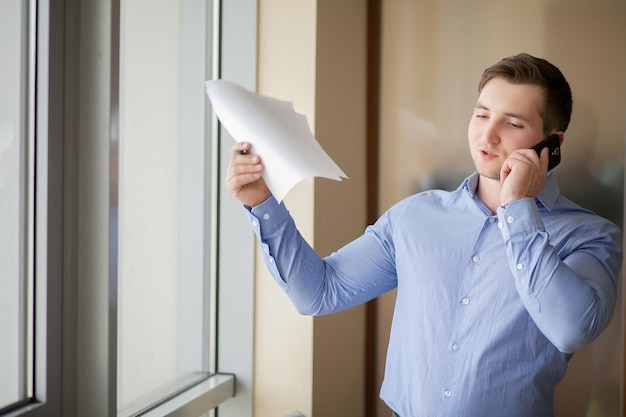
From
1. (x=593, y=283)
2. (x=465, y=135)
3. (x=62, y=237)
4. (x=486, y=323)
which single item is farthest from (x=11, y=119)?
(x=465, y=135)

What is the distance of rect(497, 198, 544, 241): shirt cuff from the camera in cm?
120

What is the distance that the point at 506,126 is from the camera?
139 cm

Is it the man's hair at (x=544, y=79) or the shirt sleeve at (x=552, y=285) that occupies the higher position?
the man's hair at (x=544, y=79)

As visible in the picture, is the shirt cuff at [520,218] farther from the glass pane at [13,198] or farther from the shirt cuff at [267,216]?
the glass pane at [13,198]

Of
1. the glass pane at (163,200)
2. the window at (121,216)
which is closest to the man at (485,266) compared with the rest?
the window at (121,216)

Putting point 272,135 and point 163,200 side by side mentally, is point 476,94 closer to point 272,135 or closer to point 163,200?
point 163,200

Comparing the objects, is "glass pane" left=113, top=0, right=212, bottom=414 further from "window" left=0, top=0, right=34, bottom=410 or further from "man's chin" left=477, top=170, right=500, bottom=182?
"man's chin" left=477, top=170, right=500, bottom=182

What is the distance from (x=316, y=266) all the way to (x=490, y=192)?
43 centimetres

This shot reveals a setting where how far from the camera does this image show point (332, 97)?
2133 mm

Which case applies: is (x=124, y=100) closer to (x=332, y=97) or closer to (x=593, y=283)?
(x=332, y=97)

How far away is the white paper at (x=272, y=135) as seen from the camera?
1.16m

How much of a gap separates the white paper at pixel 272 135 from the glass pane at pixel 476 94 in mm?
1149

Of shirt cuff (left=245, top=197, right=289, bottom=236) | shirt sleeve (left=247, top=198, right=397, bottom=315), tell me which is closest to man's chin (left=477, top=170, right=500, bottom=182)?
shirt sleeve (left=247, top=198, right=397, bottom=315)

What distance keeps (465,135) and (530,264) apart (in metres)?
1.14
